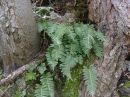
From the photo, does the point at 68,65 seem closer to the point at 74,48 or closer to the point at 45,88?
the point at 74,48

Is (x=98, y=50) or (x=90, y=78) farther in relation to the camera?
(x=98, y=50)

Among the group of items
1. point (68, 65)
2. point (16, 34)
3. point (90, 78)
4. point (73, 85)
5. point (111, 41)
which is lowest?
point (73, 85)

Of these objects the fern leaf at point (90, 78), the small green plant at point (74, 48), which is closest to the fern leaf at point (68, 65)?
the small green plant at point (74, 48)

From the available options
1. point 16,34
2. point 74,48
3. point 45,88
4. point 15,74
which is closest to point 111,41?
point 74,48

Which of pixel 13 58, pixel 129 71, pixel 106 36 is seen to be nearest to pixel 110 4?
pixel 106 36

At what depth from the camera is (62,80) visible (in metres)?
4.39

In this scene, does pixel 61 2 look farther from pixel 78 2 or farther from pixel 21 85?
pixel 21 85

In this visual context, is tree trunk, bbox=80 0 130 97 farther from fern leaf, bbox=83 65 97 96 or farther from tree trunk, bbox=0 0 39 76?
tree trunk, bbox=0 0 39 76

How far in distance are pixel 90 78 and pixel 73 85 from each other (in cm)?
40

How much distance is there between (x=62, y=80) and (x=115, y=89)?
0.95 metres

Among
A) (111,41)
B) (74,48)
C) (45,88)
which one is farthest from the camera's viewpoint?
(111,41)

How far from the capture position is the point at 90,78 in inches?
161

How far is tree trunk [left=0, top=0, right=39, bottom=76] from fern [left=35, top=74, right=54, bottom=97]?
Answer: 1.75ft

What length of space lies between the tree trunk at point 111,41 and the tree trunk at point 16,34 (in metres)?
1.08
